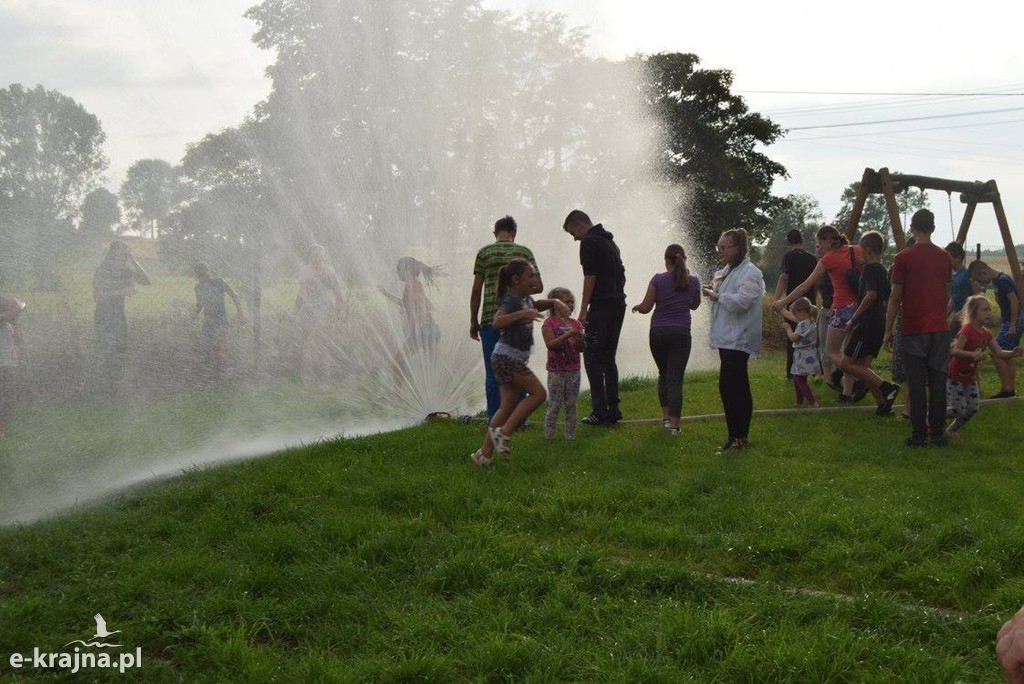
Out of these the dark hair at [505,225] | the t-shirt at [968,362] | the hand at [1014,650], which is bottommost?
the hand at [1014,650]

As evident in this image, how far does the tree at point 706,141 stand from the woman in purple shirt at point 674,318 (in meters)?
23.0

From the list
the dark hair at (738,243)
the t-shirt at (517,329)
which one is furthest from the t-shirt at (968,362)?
the t-shirt at (517,329)

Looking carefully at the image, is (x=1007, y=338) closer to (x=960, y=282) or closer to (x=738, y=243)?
(x=960, y=282)

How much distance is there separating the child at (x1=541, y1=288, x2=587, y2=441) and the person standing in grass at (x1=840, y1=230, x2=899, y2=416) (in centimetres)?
353

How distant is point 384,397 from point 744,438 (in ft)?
13.9

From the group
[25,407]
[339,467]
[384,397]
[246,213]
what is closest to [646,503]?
[339,467]

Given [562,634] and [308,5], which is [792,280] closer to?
[308,5]

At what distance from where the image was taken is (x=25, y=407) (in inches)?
386

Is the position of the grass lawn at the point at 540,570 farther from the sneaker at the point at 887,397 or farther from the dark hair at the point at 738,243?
the sneaker at the point at 887,397

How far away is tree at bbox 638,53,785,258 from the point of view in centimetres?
3272

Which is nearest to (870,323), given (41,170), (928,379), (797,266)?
(928,379)

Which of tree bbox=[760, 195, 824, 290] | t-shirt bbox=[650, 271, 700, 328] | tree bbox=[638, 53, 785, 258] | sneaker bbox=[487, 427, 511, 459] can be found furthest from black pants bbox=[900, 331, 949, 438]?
tree bbox=[760, 195, 824, 290]

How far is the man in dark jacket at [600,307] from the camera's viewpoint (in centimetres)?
975

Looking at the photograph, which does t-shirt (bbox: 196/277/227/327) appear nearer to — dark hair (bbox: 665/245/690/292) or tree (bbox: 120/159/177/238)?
tree (bbox: 120/159/177/238)
